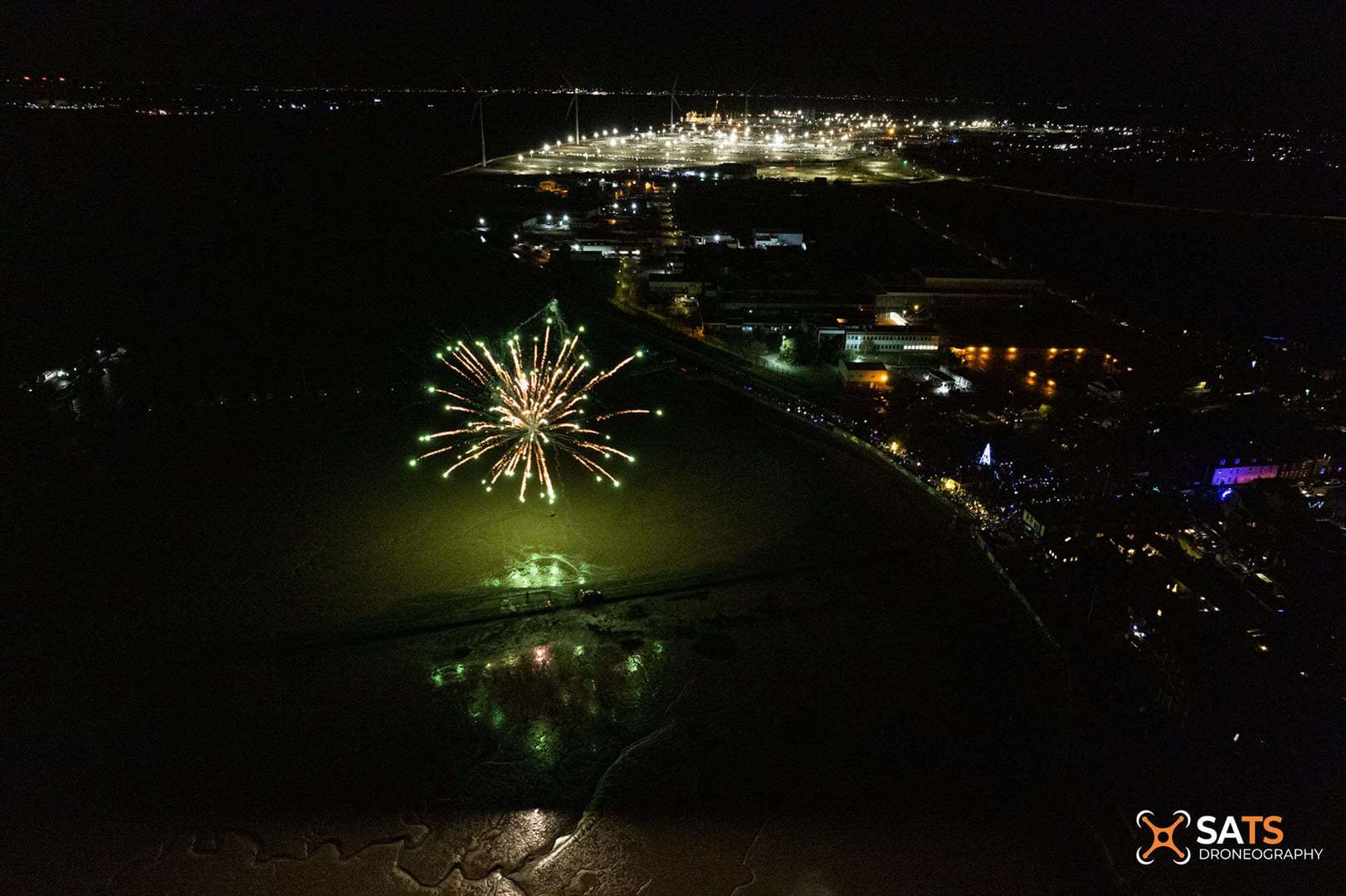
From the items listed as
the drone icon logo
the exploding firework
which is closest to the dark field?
the drone icon logo

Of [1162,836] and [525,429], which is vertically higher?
[525,429]

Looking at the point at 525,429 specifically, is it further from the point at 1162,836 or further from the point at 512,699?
the point at 1162,836

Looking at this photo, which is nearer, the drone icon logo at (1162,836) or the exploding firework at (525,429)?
the drone icon logo at (1162,836)

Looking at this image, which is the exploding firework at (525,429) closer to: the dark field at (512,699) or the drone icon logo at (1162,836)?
the dark field at (512,699)

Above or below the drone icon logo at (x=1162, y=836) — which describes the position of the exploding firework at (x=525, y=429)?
above

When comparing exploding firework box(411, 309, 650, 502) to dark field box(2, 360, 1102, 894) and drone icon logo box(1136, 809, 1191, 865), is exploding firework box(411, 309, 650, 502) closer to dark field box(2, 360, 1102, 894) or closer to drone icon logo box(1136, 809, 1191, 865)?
dark field box(2, 360, 1102, 894)

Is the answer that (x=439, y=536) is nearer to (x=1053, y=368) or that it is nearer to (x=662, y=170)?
(x=1053, y=368)

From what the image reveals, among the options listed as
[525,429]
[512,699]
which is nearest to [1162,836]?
[512,699]

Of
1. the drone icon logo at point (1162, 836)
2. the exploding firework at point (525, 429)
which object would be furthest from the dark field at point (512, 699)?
the exploding firework at point (525, 429)
